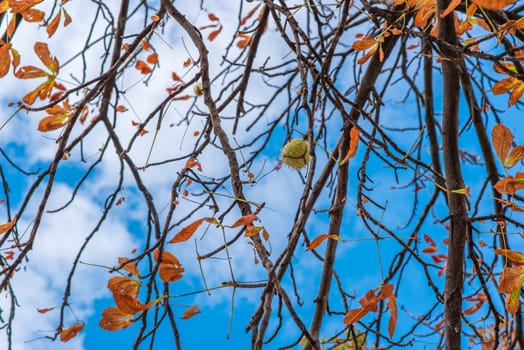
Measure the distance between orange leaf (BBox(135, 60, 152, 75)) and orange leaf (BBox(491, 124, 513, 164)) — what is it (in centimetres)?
151

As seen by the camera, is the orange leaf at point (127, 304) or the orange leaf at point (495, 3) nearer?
the orange leaf at point (495, 3)

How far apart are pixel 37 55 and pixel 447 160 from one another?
99 centimetres

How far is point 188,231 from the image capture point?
865 mm

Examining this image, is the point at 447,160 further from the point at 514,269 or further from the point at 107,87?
the point at 107,87

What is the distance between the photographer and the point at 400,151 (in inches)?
39.1

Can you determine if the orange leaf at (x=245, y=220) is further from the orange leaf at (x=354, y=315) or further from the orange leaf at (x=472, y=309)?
the orange leaf at (x=472, y=309)

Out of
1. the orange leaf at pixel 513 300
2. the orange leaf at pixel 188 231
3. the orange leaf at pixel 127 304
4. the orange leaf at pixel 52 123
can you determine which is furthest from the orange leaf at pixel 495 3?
the orange leaf at pixel 52 123

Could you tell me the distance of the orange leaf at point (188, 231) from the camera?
85 centimetres

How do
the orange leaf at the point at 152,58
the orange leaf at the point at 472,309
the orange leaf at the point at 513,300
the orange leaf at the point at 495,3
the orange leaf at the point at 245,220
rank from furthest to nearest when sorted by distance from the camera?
the orange leaf at the point at 152,58 < the orange leaf at the point at 472,309 < the orange leaf at the point at 513,300 < the orange leaf at the point at 245,220 < the orange leaf at the point at 495,3

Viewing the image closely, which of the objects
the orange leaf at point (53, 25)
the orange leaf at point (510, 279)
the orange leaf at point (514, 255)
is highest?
the orange leaf at point (53, 25)

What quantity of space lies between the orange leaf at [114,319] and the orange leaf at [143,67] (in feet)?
4.40

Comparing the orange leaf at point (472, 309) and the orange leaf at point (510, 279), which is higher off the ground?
the orange leaf at point (472, 309)

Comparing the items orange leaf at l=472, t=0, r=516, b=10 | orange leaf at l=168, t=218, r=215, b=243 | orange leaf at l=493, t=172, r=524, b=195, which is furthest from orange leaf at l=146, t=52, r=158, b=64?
orange leaf at l=472, t=0, r=516, b=10

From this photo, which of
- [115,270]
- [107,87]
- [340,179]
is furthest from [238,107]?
[115,270]
